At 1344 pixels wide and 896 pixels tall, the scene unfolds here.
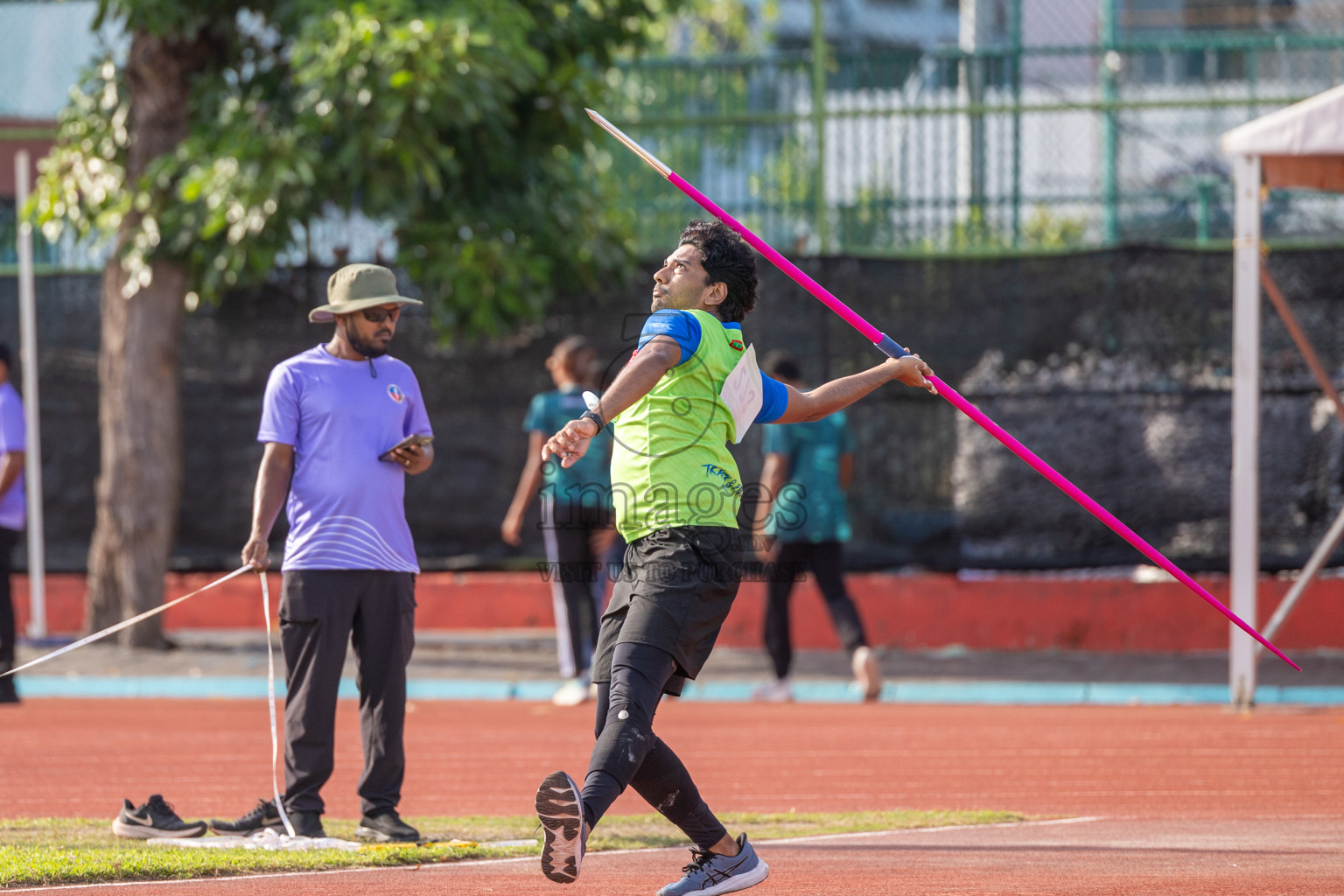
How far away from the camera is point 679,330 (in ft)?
15.7

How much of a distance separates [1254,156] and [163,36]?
7404 millimetres

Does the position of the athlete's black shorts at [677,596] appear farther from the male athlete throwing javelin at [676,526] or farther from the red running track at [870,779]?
the red running track at [870,779]

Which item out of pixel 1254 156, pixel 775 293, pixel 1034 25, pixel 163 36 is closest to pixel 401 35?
pixel 163 36

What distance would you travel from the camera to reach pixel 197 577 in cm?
1248

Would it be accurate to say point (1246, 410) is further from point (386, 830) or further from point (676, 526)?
point (386, 830)

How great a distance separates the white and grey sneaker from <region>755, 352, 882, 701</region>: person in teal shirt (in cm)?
486

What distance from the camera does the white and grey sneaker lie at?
4.86 m

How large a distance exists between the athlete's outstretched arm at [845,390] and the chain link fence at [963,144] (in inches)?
287

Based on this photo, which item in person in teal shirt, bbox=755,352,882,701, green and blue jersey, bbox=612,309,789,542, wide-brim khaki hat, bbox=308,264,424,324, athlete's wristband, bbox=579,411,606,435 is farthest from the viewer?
person in teal shirt, bbox=755,352,882,701

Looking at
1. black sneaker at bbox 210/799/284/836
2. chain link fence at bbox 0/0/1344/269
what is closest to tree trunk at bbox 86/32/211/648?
chain link fence at bbox 0/0/1344/269

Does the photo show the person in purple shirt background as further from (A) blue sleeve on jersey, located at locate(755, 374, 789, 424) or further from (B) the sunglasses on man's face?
(A) blue sleeve on jersey, located at locate(755, 374, 789, 424)

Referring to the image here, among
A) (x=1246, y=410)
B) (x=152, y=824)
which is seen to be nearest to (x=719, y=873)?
(x=152, y=824)

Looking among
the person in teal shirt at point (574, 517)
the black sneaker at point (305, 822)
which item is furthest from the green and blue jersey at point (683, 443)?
the person in teal shirt at point (574, 517)

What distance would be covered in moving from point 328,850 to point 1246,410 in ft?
20.2
